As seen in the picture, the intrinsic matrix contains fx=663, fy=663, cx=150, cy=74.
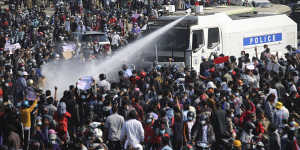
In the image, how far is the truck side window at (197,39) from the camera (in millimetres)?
20062

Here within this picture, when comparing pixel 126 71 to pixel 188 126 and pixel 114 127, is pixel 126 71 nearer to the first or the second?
pixel 188 126

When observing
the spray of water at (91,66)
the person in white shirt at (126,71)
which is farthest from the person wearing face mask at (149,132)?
the spray of water at (91,66)

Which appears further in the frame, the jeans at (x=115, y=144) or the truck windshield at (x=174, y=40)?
the truck windshield at (x=174, y=40)

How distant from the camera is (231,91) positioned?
15352 mm

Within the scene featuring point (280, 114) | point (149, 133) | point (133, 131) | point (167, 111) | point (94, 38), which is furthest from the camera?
point (94, 38)

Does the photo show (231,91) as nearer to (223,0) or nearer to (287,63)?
(287,63)

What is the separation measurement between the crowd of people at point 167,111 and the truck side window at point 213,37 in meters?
1.34

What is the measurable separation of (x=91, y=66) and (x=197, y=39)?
431 cm

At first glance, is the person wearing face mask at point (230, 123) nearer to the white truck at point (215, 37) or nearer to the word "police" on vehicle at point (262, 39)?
the white truck at point (215, 37)

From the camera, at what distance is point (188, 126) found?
13641 mm

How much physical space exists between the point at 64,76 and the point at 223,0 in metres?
15.1

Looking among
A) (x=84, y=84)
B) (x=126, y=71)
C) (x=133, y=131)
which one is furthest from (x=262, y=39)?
(x=133, y=131)

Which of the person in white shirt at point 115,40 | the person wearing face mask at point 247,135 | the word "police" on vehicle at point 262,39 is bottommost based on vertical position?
the person wearing face mask at point 247,135

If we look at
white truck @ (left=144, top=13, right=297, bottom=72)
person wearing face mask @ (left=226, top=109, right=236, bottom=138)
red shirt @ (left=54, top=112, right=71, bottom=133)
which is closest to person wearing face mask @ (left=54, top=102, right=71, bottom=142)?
red shirt @ (left=54, top=112, right=71, bottom=133)
